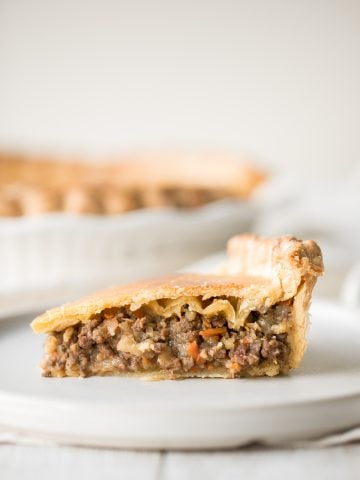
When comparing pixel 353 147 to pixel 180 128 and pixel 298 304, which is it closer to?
pixel 180 128

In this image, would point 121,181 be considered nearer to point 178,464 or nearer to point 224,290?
point 224,290

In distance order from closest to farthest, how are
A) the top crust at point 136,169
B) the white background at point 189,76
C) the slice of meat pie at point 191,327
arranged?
the slice of meat pie at point 191,327 < the top crust at point 136,169 < the white background at point 189,76

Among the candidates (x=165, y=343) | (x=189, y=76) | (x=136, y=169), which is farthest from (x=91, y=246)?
(x=189, y=76)

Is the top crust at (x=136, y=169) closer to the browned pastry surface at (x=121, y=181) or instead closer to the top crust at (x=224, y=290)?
the browned pastry surface at (x=121, y=181)

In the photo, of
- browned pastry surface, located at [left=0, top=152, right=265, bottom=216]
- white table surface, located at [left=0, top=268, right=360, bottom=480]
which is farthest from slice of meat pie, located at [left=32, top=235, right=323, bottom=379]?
browned pastry surface, located at [left=0, top=152, right=265, bottom=216]

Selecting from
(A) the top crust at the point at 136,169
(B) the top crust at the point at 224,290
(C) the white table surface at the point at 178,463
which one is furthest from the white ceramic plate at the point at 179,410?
(A) the top crust at the point at 136,169

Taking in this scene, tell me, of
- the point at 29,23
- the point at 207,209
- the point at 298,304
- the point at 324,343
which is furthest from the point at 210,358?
the point at 29,23

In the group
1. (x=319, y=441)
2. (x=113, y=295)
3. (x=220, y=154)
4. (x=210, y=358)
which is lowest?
(x=319, y=441)
